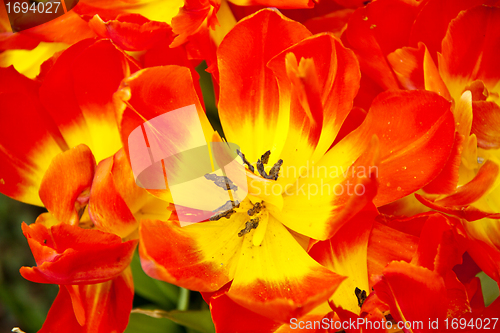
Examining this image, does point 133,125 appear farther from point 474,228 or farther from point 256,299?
point 474,228

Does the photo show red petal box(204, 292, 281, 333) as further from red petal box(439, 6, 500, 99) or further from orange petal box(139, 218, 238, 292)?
red petal box(439, 6, 500, 99)

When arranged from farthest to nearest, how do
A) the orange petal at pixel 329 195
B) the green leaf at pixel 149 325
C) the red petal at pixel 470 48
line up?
the green leaf at pixel 149 325 → the red petal at pixel 470 48 → the orange petal at pixel 329 195

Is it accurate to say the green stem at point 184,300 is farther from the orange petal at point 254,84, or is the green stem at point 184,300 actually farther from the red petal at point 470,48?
the red petal at point 470,48

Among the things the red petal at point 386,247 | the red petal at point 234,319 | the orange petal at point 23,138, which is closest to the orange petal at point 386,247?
the red petal at point 386,247

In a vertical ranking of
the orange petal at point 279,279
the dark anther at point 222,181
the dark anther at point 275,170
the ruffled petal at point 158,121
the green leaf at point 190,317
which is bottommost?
the green leaf at point 190,317

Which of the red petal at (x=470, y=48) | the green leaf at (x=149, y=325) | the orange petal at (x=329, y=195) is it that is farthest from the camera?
the green leaf at (x=149, y=325)

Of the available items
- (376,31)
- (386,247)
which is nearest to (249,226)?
(386,247)

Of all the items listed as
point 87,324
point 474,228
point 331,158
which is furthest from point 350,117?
point 87,324
